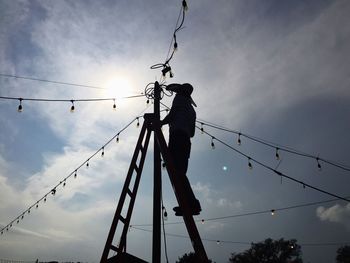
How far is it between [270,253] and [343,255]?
20.2 metres

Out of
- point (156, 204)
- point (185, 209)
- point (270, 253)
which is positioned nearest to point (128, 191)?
point (156, 204)

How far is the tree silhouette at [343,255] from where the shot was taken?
256 ft

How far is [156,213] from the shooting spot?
586cm

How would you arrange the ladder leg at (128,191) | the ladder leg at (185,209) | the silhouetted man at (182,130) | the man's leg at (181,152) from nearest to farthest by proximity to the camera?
1. the ladder leg at (185,209)
2. the man's leg at (181,152)
3. the silhouetted man at (182,130)
4. the ladder leg at (128,191)

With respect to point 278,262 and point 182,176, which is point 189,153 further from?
point 278,262

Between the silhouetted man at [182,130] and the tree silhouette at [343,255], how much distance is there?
91760mm

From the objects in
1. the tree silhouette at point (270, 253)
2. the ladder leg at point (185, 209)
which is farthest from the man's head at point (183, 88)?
the tree silhouette at point (270, 253)

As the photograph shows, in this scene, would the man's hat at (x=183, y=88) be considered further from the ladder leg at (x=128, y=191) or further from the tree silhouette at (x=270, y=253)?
the tree silhouette at (x=270, y=253)

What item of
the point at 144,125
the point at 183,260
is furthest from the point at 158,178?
the point at 183,260

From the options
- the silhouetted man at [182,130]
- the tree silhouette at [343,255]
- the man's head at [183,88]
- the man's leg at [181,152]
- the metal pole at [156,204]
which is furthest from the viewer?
the tree silhouette at [343,255]

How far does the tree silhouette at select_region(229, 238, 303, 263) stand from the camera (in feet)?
270

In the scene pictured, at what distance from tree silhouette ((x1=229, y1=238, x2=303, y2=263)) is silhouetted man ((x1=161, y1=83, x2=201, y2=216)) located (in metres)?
88.4

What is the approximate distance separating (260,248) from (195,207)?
91.4 meters

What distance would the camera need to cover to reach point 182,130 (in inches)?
210
